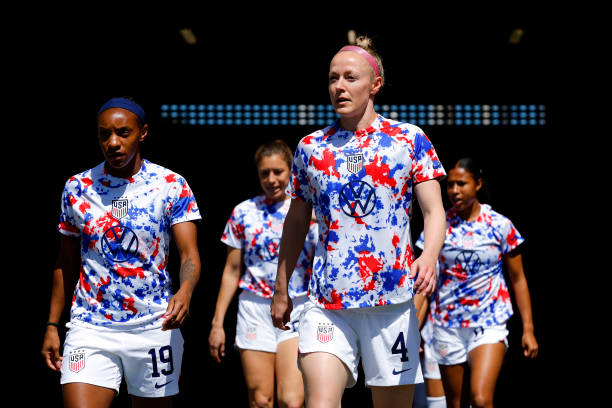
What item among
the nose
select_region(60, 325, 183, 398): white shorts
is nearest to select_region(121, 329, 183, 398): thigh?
select_region(60, 325, 183, 398): white shorts

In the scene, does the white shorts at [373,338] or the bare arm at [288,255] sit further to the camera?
the bare arm at [288,255]

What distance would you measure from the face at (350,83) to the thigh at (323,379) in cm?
88

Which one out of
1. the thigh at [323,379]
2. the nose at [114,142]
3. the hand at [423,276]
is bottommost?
the thigh at [323,379]

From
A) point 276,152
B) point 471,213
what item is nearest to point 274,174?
point 276,152

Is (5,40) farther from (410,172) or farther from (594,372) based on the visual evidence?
(594,372)

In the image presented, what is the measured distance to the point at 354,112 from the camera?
314 cm

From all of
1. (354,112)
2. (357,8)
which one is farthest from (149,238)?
(357,8)

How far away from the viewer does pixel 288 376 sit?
4.60m

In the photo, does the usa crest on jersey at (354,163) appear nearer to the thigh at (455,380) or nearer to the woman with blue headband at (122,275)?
the woman with blue headband at (122,275)

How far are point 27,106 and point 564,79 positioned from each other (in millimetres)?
4453

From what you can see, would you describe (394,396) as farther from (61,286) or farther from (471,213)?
(471,213)

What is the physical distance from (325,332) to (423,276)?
44cm

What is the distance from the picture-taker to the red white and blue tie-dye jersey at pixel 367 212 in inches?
120

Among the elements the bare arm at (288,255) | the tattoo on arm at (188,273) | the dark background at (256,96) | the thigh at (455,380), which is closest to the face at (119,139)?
the tattoo on arm at (188,273)
